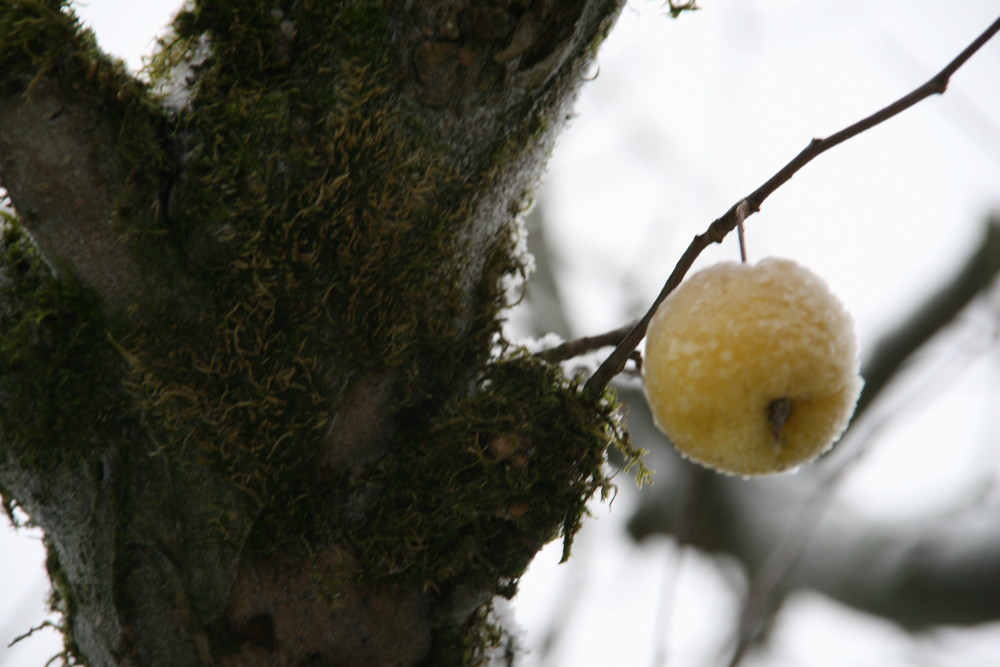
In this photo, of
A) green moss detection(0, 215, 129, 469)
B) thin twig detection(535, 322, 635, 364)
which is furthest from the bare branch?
green moss detection(0, 215, 129, 469)

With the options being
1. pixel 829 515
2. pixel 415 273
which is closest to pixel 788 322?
pixel 415 273

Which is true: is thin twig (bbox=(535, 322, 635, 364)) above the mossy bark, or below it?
below

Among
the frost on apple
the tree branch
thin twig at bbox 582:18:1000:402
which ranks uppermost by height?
the tree branch

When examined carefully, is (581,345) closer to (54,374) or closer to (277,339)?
(277,339)

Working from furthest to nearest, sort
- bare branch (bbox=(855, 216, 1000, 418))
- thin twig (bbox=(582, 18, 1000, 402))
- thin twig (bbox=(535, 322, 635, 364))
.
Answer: bare branch (bbox=(855, 216, 1000, 418)) < thin twig (bbox=(535, 322, 635, 364)) < thin twig (bbox=(582, 18, 1000, 402))

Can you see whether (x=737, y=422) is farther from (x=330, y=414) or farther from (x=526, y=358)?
(x=330, y=414)

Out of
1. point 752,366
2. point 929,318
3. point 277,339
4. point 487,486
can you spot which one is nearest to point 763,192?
point 752,366

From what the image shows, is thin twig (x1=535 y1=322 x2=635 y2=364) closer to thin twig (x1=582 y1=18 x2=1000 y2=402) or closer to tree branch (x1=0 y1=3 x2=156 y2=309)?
thin twig (x1=582 y1=18 x2=1000 y2=402)
